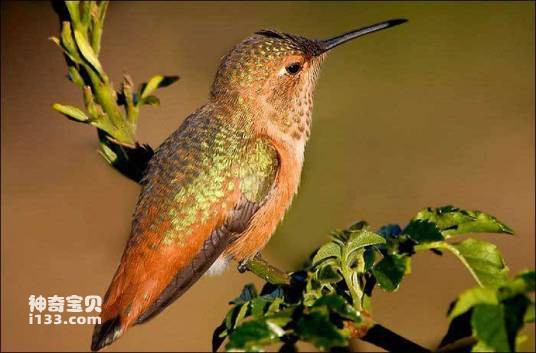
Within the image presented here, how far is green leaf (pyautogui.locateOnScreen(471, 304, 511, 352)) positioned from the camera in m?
0.85

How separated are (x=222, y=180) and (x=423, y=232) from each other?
1193mm

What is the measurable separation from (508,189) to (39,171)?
13.5ft

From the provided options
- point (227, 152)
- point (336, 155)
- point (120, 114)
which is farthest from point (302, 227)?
point (120, 114)

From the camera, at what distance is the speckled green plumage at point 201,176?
2.22 m

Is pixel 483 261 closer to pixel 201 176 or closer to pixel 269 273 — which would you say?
pixel 269 273

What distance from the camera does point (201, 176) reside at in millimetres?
2258

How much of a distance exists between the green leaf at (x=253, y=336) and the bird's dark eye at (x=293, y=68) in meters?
1.72

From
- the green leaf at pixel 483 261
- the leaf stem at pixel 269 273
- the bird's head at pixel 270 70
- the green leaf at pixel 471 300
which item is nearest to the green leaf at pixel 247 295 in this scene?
the leaf stem at pixel 269 273

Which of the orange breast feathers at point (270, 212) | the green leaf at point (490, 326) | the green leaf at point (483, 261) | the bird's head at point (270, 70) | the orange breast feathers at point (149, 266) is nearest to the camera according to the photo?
the green leaf at point (490, 326)

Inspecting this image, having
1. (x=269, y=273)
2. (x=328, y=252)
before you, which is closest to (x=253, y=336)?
(x=328, y=252)

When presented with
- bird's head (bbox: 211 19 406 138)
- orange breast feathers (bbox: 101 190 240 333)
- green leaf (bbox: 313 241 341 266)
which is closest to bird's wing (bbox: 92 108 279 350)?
orange breast feathers (bbox: 101 190 240 333)

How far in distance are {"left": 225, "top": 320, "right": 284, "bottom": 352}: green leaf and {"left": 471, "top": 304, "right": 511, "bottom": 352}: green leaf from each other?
0.91 ft

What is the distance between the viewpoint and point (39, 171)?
6.48 m

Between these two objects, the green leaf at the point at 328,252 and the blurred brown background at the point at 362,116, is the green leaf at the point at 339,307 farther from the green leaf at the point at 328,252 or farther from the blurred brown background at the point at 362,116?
the blurred brown background at the point at 362,116
